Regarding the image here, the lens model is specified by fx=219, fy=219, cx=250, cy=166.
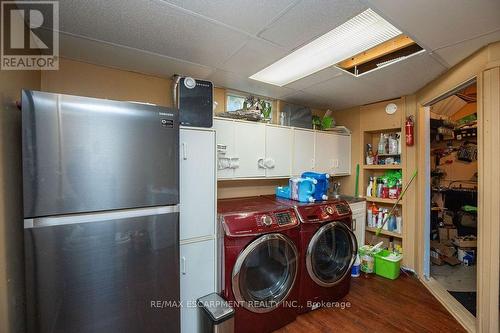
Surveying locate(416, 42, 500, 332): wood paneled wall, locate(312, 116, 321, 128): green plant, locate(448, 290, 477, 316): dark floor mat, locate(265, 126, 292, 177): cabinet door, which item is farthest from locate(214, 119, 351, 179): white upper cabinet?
locate(448, 290, 477, 316): dark floor mat

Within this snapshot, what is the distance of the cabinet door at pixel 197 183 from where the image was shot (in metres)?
1.63

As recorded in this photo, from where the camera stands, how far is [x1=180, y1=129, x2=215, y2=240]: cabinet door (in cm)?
163

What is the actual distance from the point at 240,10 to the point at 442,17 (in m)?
1.17

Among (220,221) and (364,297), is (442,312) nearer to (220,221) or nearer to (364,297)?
(364,297)

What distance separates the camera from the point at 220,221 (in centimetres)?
174

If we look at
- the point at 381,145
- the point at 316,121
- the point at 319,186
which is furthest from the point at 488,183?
the point at 316,121

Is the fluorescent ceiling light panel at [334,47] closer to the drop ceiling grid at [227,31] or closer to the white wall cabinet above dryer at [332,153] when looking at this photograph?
the drop ceiling grid at [227,31]

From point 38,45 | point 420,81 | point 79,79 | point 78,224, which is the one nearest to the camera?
point 78,224

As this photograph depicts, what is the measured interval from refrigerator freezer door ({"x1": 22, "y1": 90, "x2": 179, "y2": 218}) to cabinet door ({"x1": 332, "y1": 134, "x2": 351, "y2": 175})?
2497 millimetres

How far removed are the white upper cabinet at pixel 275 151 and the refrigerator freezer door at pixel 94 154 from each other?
97cm

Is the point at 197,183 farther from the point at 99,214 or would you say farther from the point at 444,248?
the point at 444,248

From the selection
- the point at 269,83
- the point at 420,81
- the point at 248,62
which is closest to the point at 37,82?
the point at 248,62

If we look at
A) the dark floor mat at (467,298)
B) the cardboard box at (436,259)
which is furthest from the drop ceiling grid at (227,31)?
the cardboard box at (436,259)

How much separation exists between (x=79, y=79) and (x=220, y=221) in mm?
1671
